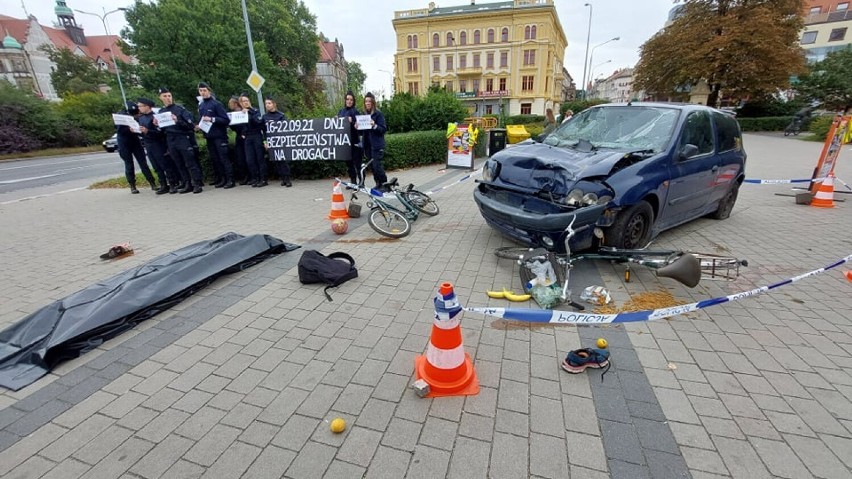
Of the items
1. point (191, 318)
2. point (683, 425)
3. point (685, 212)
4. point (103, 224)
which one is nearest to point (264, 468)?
point (191, 318)

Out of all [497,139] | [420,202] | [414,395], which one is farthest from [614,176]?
[497,139]

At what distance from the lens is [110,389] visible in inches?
104

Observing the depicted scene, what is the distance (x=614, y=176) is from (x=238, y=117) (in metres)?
8.52

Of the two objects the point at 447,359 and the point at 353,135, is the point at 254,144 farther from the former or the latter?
the point at 447,359

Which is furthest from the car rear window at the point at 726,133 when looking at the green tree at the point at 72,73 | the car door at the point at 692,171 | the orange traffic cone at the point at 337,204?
the green tree at the point at 72,73

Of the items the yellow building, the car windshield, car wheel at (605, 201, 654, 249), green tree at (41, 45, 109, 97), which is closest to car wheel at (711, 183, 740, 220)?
the car windshield

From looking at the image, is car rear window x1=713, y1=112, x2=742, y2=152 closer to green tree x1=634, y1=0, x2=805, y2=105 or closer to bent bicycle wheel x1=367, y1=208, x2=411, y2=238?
bent bicycle wheel x1=367, y1=208, x2=411, y2=238

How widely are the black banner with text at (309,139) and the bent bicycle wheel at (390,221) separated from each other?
3.59 m

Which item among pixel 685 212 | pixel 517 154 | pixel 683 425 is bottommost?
pixel 683 425

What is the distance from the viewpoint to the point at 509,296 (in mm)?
3721

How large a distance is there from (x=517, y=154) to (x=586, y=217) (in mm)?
1295

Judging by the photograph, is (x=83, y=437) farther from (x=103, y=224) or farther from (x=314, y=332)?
(x=103, y=224)

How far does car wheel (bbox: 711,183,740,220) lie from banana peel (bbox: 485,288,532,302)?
469 cm

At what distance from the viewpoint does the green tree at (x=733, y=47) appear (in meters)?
27.1
